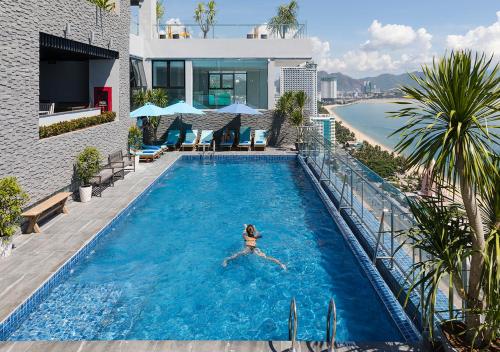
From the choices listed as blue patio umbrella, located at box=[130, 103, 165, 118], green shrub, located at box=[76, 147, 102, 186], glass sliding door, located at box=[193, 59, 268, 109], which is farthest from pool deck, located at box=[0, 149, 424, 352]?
glass sliding door, located at box=[193, 59, 268, 109]

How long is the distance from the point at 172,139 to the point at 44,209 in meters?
14.8

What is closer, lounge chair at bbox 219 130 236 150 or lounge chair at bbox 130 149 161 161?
lounge chair at bbox 130 149 161 161

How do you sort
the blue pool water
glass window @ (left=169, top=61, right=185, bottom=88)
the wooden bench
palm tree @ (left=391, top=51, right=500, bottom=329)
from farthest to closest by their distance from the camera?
glass window @ (left=169, top=61, right=185, bottom=88) → the wooden bench → the blue pool water → palm tree @ (left=391, top=51, right=500, bottom=329)

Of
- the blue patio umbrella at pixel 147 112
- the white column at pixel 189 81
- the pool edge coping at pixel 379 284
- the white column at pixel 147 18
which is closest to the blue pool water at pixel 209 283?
the pool edge coping at pixel 379 284

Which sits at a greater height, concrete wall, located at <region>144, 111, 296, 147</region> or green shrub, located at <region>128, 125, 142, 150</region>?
concrete wall, located at <region>144, 111, 296, 147</region>

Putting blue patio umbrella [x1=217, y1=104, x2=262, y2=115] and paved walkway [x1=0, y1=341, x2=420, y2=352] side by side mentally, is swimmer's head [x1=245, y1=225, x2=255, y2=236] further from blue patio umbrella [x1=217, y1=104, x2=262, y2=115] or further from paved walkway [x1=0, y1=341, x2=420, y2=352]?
Answer: blue patio umbrella [x1=217, y1=104, x2=262, y2=115]

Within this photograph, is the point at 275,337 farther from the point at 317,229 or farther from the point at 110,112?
the point at 110,112

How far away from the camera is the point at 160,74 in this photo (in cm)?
2795

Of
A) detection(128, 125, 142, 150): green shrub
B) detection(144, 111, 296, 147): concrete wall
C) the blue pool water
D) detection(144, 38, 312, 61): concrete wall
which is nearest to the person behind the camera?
the blue pool water

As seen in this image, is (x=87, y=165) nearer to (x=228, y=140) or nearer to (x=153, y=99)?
(x=153, y=99)

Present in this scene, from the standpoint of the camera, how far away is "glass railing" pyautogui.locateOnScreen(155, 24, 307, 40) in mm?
27094

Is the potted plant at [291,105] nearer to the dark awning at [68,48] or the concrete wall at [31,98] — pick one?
the dark awning at [68,48]

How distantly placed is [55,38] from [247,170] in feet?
32.8

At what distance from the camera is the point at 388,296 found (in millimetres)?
7699
